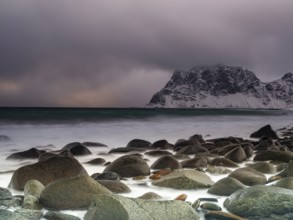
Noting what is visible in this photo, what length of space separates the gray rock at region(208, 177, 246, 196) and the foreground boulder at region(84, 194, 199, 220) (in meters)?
1.01

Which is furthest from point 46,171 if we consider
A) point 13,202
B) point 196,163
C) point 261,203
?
point 261,203

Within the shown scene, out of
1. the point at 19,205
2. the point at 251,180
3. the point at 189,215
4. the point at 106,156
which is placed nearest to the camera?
the point at 189,215

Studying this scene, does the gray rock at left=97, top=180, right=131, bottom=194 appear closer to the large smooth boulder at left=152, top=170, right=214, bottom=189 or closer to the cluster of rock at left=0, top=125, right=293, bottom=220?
the cluster of rock at left=0, top=125, right=293, bottom=220

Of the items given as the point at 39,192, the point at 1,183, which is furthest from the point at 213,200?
the point at 1,183

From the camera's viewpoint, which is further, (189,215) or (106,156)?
(106,156)

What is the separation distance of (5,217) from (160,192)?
2034mm

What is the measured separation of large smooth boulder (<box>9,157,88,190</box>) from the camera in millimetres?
4984

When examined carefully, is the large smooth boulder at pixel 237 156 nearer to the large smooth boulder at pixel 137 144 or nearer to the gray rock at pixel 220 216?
the large smooth boulder at pixel 137 144

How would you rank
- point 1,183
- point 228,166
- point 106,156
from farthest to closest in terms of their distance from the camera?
point 106,156, point 228,166, point 1,183

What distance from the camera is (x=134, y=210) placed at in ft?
10.8

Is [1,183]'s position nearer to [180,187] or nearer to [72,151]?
[180,187]

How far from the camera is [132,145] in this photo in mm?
11242

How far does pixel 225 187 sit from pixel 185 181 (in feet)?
1.86

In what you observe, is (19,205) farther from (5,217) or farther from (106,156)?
(106,156)
